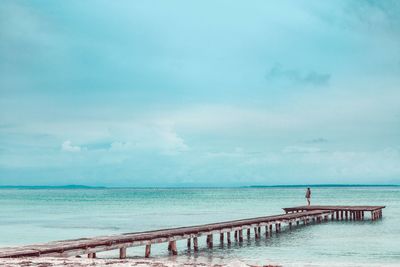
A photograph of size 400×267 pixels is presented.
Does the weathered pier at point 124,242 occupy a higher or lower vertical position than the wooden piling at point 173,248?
higher

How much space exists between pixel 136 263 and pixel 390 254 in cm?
1317

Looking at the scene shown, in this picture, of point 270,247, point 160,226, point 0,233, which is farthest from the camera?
point 160,226

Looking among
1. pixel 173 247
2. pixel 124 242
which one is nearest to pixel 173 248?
pixel 173 247

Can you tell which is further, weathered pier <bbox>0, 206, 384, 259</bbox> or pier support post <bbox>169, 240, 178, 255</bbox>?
pier support post <bbox>169, 240, 178, 255</bbox>

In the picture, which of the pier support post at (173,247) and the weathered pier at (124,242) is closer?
the weathered pier at (124,242)

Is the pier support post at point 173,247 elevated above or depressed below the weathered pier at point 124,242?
below

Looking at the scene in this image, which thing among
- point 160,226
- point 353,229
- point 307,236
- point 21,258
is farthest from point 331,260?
point 160,226

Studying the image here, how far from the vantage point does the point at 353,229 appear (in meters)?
34.3

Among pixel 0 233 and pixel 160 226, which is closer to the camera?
pixel 0 233

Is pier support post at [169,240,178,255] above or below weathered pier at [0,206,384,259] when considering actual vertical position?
below

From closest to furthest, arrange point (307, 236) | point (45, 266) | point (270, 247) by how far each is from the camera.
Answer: point (45, 266) → point (270, 247) → point (307, 236)

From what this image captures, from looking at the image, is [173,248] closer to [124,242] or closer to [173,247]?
[173,247]

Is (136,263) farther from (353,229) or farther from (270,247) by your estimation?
(353,229)

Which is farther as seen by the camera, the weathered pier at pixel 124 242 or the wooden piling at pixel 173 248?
the wooden piling at pixel 173 248
